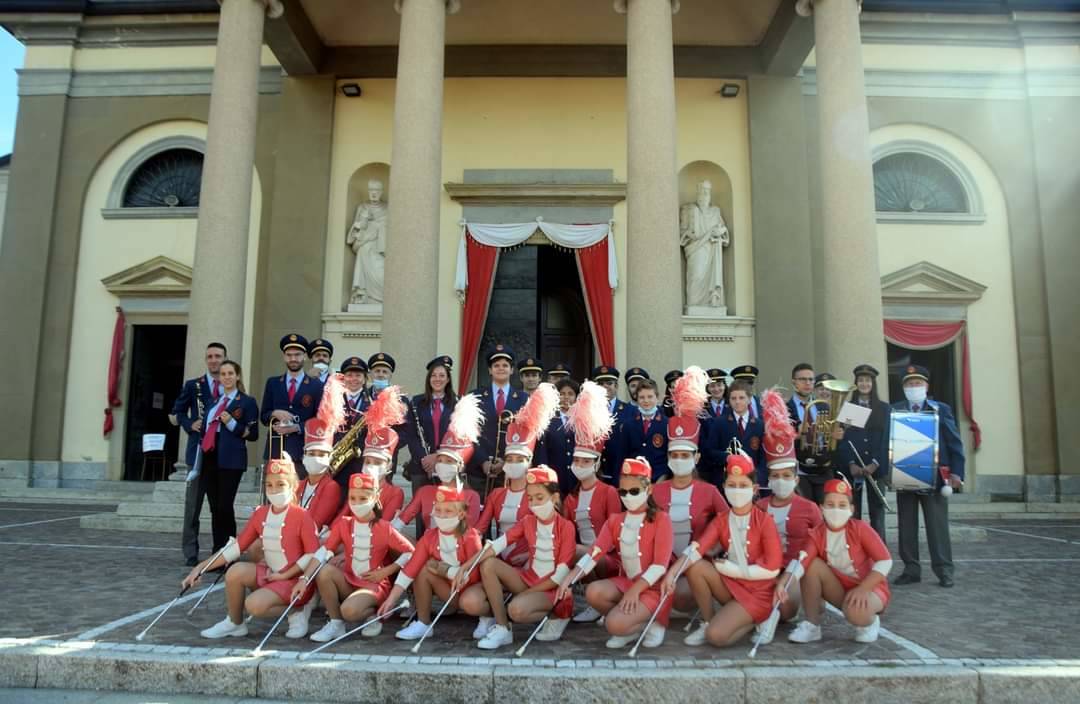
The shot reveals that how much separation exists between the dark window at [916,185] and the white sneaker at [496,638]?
14.3 metres

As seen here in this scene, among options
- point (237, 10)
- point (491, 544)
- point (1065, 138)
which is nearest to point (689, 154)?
point (1065, 138)

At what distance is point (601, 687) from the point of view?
159 inches

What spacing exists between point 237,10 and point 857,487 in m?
11.7

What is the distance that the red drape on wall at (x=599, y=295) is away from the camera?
15.0 m

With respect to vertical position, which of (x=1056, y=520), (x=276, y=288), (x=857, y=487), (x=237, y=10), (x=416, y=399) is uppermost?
(x=237, y=10)

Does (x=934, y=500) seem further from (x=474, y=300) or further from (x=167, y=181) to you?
(x=167, y=181)

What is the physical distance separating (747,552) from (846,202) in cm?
824

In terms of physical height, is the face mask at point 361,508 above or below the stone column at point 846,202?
below

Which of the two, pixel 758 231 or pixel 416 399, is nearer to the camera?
pixel 416 399

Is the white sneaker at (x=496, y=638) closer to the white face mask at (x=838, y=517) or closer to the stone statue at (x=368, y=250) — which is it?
the white face mask at (x=838, y=517)

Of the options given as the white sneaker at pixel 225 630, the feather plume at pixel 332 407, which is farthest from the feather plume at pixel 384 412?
the white sneaker at pixel 225 630

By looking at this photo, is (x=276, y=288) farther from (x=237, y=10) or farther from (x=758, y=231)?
(x=758, y=231)

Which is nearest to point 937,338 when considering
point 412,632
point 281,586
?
point 412,632

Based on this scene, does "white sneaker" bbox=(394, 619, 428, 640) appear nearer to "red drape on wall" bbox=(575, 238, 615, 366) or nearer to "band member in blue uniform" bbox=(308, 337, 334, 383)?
"band member in blue uniform" bbox=(308, 337, 334, 383)
